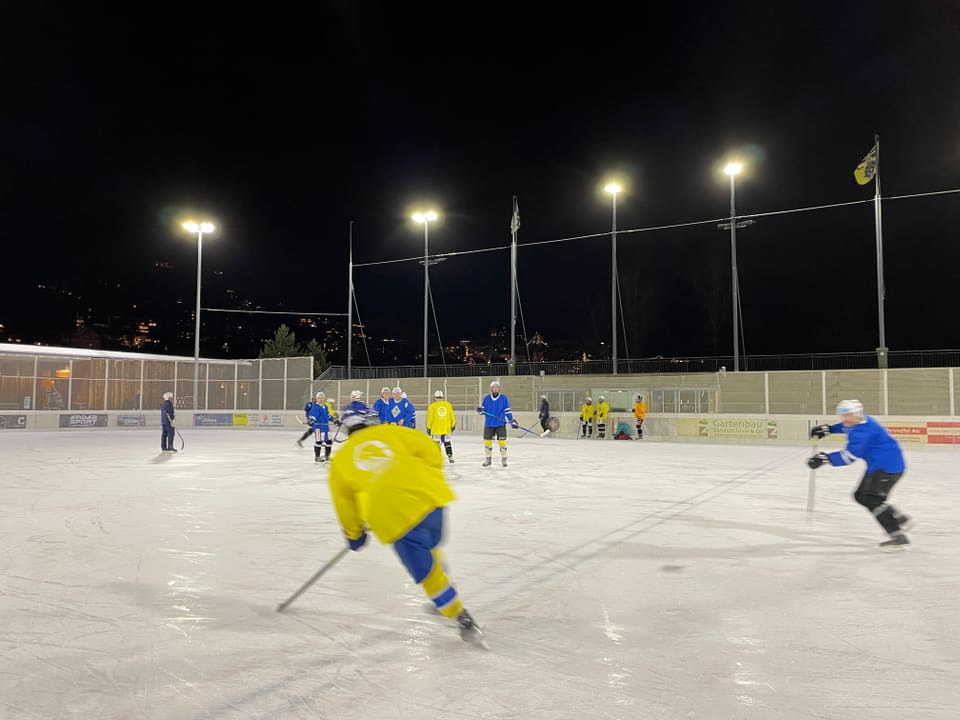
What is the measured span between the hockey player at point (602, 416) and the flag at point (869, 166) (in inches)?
450

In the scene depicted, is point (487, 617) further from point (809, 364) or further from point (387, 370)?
point (387, 370)

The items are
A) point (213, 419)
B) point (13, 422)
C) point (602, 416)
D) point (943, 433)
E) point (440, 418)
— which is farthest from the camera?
point (213, 419)

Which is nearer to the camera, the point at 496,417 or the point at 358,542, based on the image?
the point at 358,542

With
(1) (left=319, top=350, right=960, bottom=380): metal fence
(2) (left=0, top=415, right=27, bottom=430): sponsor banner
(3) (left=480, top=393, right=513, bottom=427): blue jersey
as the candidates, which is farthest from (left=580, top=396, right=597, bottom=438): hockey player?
(2) (left=0, top=415, right=27, bottom=430): sponsor banner

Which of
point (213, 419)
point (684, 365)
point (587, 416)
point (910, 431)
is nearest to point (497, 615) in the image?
point (910, 431)

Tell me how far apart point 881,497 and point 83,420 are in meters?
30.7

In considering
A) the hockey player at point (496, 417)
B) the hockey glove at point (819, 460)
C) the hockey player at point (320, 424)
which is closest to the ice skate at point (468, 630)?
the hockey glove at point (819, 460)

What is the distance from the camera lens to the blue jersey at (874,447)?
19.1 ft

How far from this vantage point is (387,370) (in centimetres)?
3002

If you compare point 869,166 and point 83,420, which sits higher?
point 869,166

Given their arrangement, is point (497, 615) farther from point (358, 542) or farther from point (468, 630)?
point (358, 542)

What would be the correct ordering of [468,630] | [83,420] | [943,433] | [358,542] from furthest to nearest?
[83,420] → [943,433] → [358,542] → [468,630]

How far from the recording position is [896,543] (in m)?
5.71

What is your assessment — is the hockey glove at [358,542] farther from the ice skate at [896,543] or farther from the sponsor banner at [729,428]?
the sponsor banner at [729,428]
